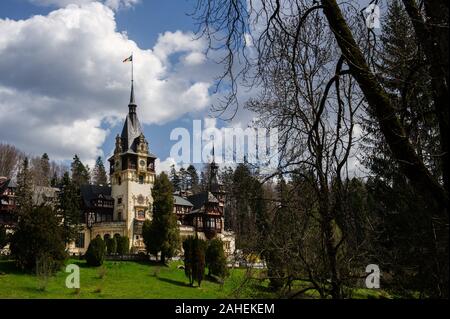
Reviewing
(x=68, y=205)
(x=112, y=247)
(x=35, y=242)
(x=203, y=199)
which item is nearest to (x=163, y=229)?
(x=112, y=247)

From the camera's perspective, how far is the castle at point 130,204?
185 feet

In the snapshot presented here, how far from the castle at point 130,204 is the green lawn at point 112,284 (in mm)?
15777

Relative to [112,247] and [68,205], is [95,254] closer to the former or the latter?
[112,247]

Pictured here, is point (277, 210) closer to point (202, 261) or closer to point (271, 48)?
point (271, 48)

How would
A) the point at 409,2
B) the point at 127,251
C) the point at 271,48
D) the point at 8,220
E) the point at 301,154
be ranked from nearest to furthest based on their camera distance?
the point at 409,2
the point at 271,48
the point at 301,154
the point at 127,251
the point at 8,220

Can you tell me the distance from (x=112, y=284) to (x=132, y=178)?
27680mm

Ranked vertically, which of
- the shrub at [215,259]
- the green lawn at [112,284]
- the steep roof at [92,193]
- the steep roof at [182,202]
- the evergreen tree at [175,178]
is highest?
the evergreen tree at [175,178]

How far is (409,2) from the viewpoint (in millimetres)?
4035

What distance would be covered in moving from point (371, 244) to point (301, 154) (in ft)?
6.52

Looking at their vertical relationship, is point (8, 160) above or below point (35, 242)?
above

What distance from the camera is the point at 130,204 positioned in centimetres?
5794

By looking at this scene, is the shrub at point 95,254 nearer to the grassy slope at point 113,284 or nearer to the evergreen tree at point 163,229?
the grassy slope at point 113,284

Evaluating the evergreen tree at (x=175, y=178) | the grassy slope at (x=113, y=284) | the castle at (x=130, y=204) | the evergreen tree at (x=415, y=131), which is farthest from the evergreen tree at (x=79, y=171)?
the evergreen tree at (x=415, y=131)
